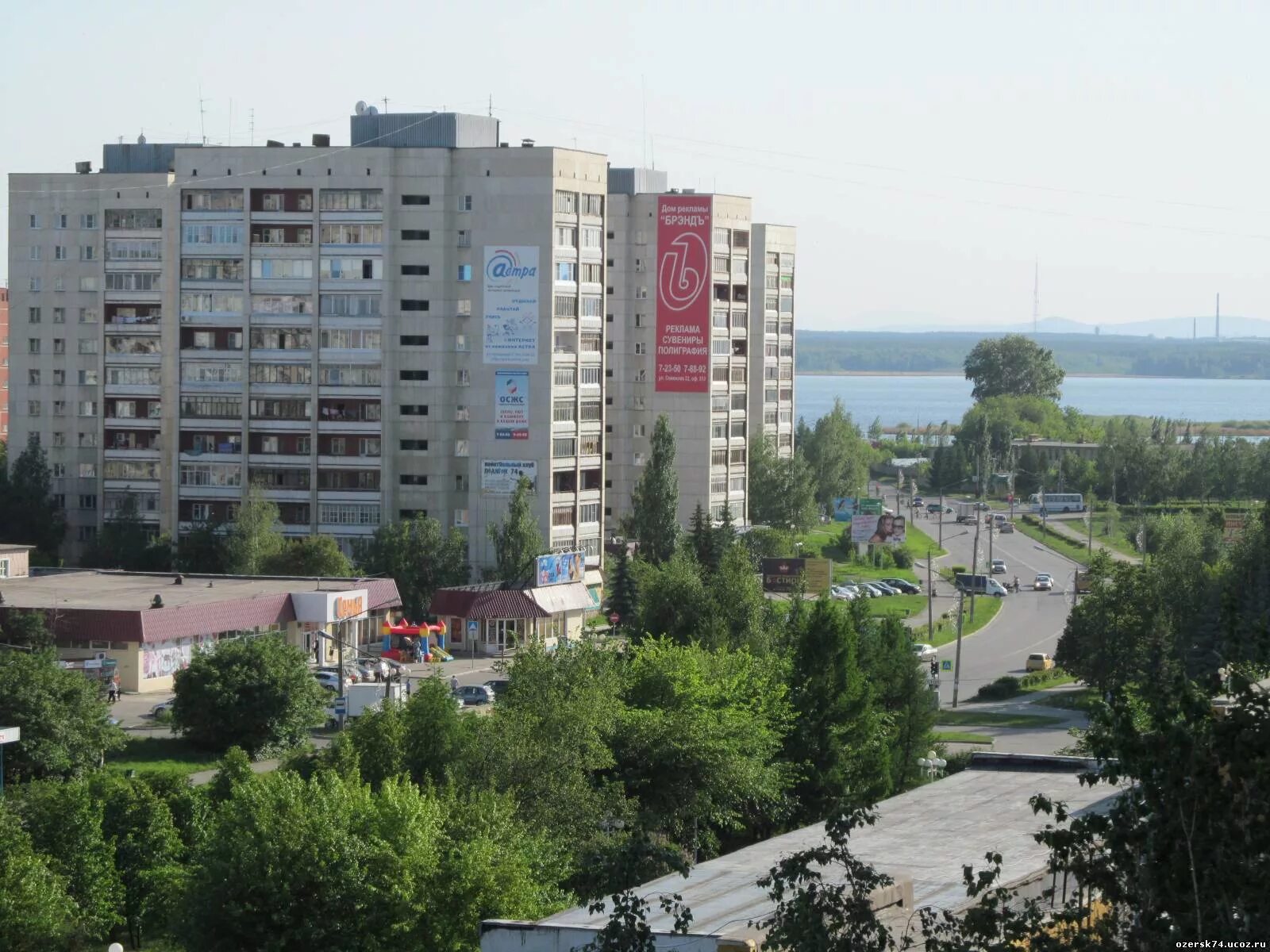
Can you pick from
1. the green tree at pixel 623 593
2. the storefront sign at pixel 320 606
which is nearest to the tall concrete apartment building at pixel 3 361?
the green tree at pixel 623 593

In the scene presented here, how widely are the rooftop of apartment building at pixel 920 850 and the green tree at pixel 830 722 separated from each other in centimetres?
633

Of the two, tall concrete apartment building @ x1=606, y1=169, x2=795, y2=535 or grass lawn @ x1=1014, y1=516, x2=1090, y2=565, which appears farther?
grass lawn @ x1=1014, y1=516, x2=1090, y2=565

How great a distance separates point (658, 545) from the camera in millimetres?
84688

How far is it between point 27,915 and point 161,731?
23.9 meters

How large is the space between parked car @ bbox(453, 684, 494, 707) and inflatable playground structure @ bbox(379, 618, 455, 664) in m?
10.7

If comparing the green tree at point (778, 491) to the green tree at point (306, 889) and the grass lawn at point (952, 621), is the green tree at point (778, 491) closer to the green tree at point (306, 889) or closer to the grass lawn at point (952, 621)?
the grass lawn at point (952, 621)

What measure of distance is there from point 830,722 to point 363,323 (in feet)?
150

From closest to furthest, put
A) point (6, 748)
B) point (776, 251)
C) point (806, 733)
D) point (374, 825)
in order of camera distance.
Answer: point (374, 825) → point (806, 733) → point (6, 748) → point (776, 251)

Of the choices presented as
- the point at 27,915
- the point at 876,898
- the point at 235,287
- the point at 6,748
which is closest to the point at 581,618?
the point at 235,287

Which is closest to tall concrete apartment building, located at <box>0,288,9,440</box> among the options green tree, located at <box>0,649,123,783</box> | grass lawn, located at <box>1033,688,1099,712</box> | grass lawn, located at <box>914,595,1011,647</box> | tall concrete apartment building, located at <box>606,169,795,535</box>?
tall concrete apartment building, located at <box>606,169,795,535</box>

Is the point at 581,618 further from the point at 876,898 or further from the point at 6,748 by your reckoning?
the point at 876,898

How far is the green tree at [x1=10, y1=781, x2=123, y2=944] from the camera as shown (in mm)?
34906

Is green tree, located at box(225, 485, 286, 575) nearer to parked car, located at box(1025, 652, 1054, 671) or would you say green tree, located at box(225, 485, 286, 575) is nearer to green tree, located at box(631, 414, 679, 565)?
green tree, located at box(631, 414, 679, 565)

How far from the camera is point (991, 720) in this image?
204ft
